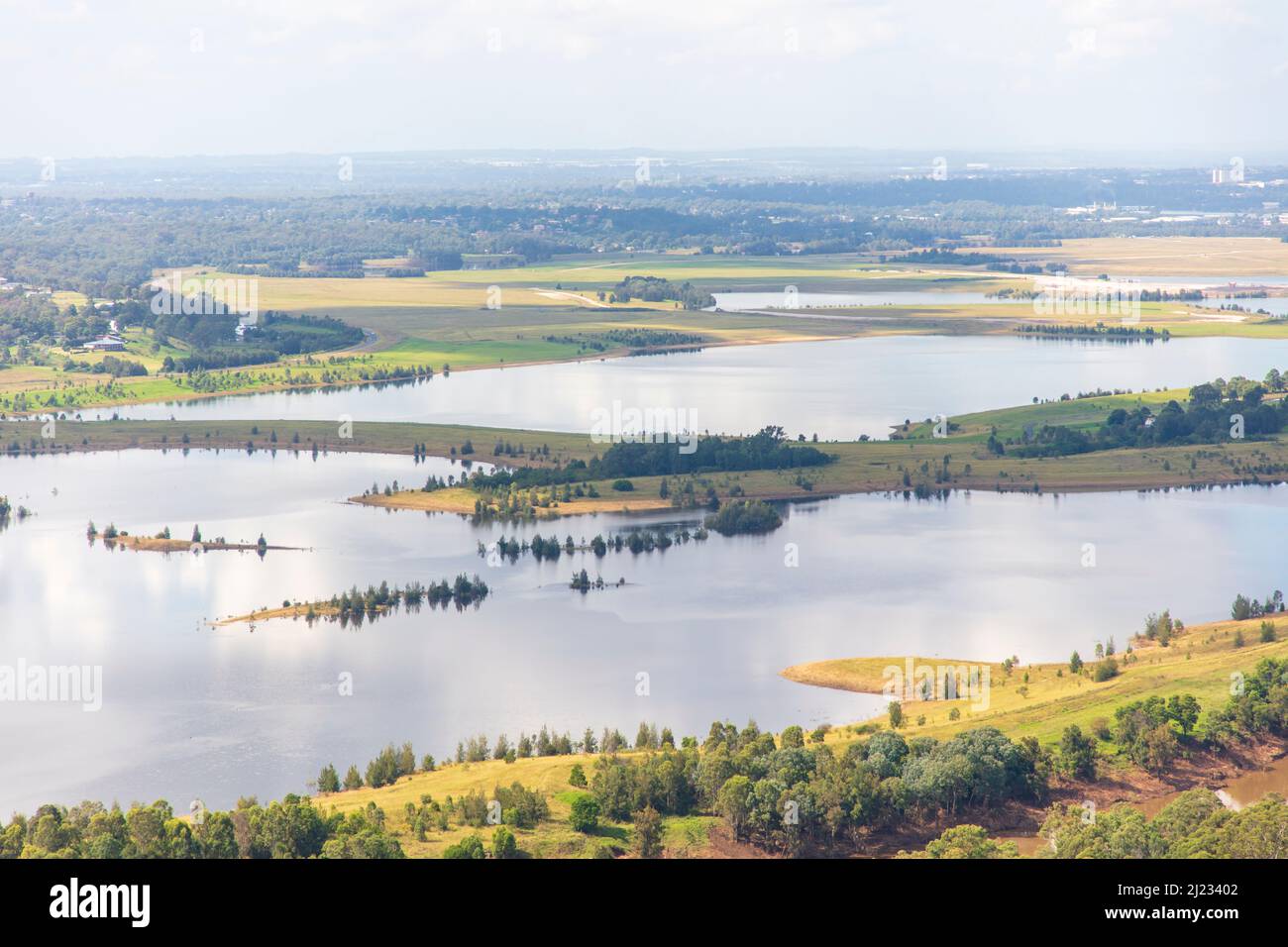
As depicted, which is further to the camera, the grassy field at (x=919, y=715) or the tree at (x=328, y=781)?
the tree at (x=328, y=781)

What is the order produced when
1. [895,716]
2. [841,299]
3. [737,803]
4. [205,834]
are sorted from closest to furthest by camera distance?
[205,834] < [737,803] < [895,716] < [841,299]

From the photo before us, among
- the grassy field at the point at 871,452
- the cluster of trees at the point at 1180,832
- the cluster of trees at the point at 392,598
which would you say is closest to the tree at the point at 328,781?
the cluster of trees at the point at 1180,832

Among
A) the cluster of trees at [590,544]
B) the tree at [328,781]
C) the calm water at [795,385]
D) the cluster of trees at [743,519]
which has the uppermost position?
the calm water at [795,385]

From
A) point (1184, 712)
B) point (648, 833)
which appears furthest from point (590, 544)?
point (648, 833)

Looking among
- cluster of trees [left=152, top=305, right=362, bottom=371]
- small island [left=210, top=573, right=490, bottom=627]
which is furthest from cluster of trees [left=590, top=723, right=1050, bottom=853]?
cluster of trees [left=152, top=305, right=362, bottom=371]

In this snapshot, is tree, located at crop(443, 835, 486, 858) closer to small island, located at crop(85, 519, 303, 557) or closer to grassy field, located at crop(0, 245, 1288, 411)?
small island, located at crop(85, 519, 303, 557)

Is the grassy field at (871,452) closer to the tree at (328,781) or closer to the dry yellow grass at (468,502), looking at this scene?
the dry yellow grass at (468,502)

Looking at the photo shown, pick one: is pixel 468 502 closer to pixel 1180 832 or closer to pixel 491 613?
pixel 491 613
